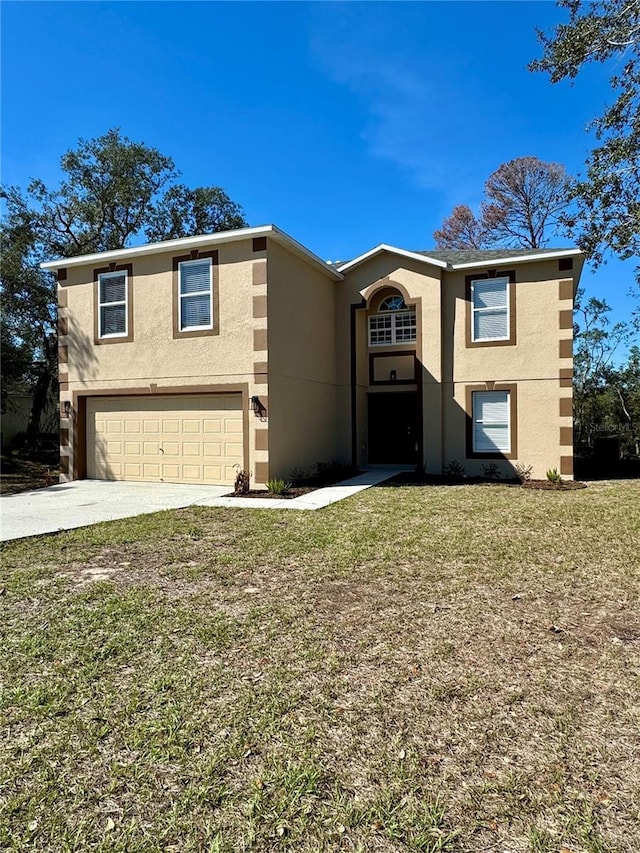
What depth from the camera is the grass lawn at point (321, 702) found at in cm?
220

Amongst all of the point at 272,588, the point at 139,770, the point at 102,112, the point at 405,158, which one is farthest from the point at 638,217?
the point at 102,112

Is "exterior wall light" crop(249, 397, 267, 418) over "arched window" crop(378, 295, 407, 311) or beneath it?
beneath

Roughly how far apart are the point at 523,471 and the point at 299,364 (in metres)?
6.77

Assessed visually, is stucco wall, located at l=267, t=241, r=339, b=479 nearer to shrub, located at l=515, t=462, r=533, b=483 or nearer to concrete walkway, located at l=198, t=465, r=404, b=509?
concrete walkway, located at l=198, t=465, r=404, b=509

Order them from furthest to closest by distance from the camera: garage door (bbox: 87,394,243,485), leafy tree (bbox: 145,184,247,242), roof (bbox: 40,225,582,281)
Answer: leafy tree (bbox: 145,184,247,242) < garage door (bbox: 87,394,243,485) < roof (bbox: 40,225,582,281)

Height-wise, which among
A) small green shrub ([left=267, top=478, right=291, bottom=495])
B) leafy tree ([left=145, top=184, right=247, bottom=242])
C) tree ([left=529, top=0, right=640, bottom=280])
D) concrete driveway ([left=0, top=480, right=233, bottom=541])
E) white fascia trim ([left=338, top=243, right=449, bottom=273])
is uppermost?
leafy tree ([left=145, top=184, right=247, bottom=242])

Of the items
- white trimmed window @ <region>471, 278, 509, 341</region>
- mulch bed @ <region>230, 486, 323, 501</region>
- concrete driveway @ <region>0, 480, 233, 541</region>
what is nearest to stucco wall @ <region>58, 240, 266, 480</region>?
mulch bed @ <region>230, 486, 323, 501</region>

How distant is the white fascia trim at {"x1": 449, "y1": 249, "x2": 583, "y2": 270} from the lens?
13011mm

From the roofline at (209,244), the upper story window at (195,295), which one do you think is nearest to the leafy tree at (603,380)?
the roofline at (209,244)

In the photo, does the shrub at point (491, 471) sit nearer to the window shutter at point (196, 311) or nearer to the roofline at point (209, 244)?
the roofline at point (209, 244)

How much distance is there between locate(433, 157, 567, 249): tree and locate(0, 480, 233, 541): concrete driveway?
21214 mm

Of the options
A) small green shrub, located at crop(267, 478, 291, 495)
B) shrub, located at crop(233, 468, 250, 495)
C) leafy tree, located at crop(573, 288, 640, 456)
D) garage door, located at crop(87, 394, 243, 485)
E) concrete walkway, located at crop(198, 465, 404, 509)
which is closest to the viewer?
concrete walkway, located at crop(198, 465, 404, 509)

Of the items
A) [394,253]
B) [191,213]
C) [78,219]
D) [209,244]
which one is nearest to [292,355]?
[209,244]

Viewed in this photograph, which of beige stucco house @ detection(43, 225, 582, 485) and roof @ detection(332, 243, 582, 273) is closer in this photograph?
beige stucco house @ detection(43, 225, 582, 485)
